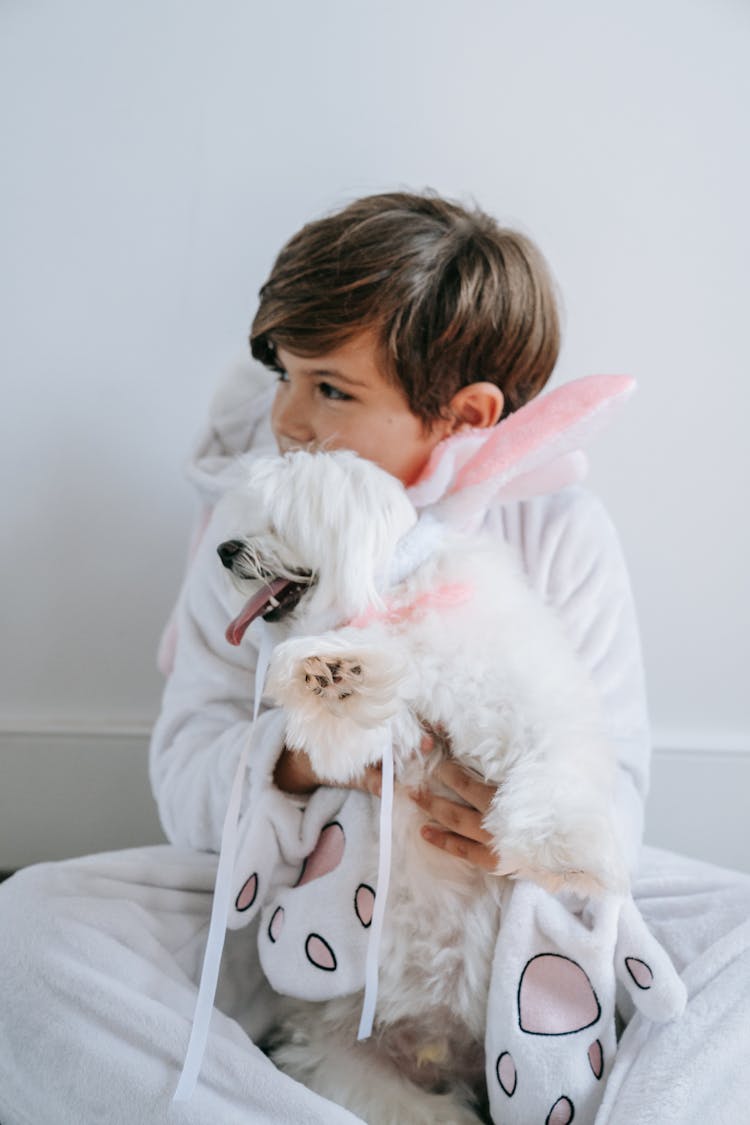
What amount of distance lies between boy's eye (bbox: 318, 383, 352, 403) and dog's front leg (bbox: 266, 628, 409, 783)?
0.39 m

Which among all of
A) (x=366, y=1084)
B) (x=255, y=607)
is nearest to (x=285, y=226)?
(x=255, y=607)

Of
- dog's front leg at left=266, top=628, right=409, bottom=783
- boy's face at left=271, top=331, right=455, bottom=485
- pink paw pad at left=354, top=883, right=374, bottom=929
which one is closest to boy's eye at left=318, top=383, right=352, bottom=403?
boy's face at left=271, top=331, right=455, bottom=485

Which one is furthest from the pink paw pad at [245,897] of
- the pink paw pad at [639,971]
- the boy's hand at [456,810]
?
the pink paw pad at [639,971]

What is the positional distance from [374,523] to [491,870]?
0.34 m

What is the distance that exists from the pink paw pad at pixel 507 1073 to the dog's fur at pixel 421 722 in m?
0.04

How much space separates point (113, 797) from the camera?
163cm

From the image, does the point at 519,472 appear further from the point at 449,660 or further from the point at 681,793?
the point at 681,793

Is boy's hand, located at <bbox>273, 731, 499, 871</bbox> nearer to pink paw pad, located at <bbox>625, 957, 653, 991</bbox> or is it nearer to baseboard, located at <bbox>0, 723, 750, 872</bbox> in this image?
pink paw pad, located at <bbox>625, 957, 653, 991</bbox>

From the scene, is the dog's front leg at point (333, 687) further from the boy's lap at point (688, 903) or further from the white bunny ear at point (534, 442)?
the boy's lap at point (688, 903)

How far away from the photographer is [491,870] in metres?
0.86

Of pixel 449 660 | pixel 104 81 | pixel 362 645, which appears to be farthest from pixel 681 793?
pixel 104 81

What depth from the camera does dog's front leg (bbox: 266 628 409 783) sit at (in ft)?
2.39

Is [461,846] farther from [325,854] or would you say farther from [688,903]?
[688,903]

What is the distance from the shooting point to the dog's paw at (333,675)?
731 mm
